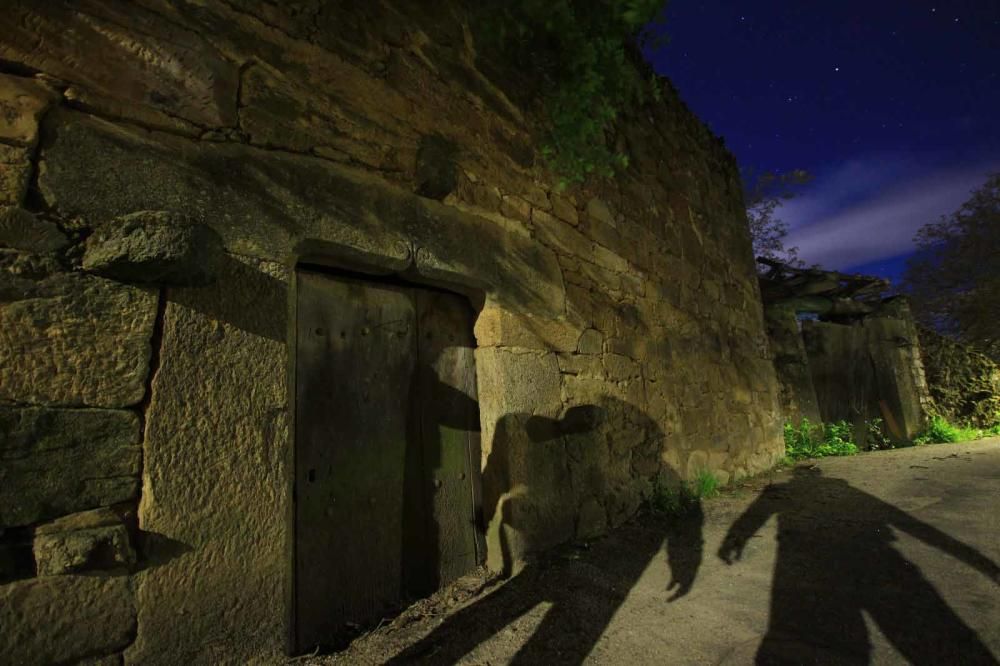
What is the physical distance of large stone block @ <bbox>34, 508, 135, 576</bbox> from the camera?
3.69 feet

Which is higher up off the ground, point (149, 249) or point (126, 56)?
point (126, 56)

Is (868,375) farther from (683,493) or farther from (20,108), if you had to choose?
(20,108)

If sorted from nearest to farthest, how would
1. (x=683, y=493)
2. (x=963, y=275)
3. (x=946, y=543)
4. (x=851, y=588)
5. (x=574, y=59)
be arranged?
(x=851, y=588), (x=946, y=543), (x=574, y=59), (x=683, y=493), (x=963, y=275)

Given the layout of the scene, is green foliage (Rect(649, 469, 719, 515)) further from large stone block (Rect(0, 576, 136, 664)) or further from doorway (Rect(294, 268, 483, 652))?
large stone block (Rect(0, 576, 136, 664))

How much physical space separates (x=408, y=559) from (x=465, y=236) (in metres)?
1.50

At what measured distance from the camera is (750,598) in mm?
1860

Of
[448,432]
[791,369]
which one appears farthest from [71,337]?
[791,369]

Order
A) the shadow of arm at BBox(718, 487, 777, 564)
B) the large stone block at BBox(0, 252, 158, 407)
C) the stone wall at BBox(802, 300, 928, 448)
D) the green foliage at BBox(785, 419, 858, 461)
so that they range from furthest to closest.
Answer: the stone wall at BBox(802, 300, 928, 448) < the green foliage at BBox(785, 419, 858, 461) < the shadow of arm at BBox(718, 487, 777, 564) < the large stone block at BBox(0, 252, 158, 407)

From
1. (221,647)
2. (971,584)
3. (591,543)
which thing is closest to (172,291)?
(221,647)

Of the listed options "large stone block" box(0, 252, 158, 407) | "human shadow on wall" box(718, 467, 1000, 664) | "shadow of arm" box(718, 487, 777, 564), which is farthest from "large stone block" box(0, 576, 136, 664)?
"shadow of arm" box(718, 487, 777, 564)

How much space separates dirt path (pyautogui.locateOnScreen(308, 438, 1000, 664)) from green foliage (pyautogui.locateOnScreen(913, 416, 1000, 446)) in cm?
506

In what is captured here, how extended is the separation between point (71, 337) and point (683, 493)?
3.31m

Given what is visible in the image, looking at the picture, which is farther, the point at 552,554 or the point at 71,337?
the point at 552,554

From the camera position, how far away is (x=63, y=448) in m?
1.19
